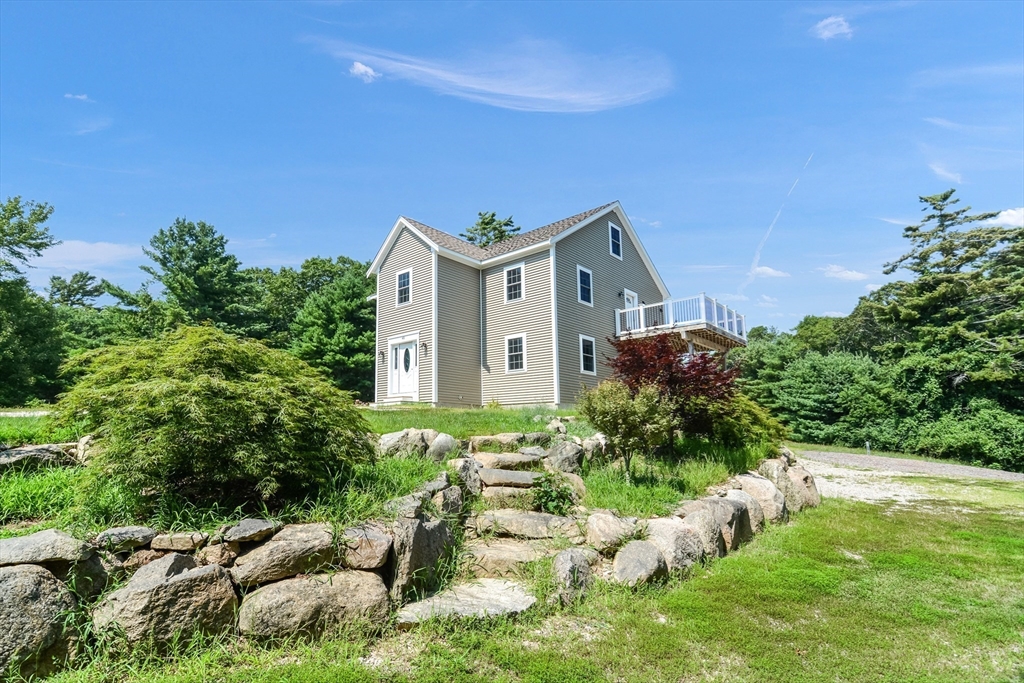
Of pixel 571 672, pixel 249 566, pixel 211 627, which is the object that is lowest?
pixel 571 672

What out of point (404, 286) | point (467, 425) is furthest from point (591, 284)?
point (467, 425)

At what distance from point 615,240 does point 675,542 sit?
15.8m

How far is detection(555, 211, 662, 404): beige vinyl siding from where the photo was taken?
1616cm

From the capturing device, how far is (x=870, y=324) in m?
37.0

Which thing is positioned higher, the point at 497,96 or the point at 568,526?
the point at 497,96

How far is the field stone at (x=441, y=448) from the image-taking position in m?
6.29

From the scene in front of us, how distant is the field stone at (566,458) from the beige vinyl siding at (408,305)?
9.21 metres

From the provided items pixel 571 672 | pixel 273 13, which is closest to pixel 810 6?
pixel 273 13

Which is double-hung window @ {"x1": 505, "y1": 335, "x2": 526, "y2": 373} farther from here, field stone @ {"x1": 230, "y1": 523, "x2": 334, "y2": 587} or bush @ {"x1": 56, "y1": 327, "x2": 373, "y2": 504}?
field stone @ {"x1": 230, "y1": 523, "x2": 334, "y2": 587}

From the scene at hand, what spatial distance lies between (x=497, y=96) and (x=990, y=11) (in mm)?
7284

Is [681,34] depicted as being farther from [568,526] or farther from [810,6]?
[568,526]

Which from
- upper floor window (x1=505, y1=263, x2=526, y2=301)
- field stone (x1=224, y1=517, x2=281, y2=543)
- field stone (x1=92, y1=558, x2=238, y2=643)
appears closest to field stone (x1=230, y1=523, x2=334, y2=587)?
field stone (x1=224, y1=517, x2=281, y2=543)

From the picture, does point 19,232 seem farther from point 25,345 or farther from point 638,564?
point 638,564

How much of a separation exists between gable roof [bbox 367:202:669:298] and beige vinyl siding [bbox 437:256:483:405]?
17.3 inches
